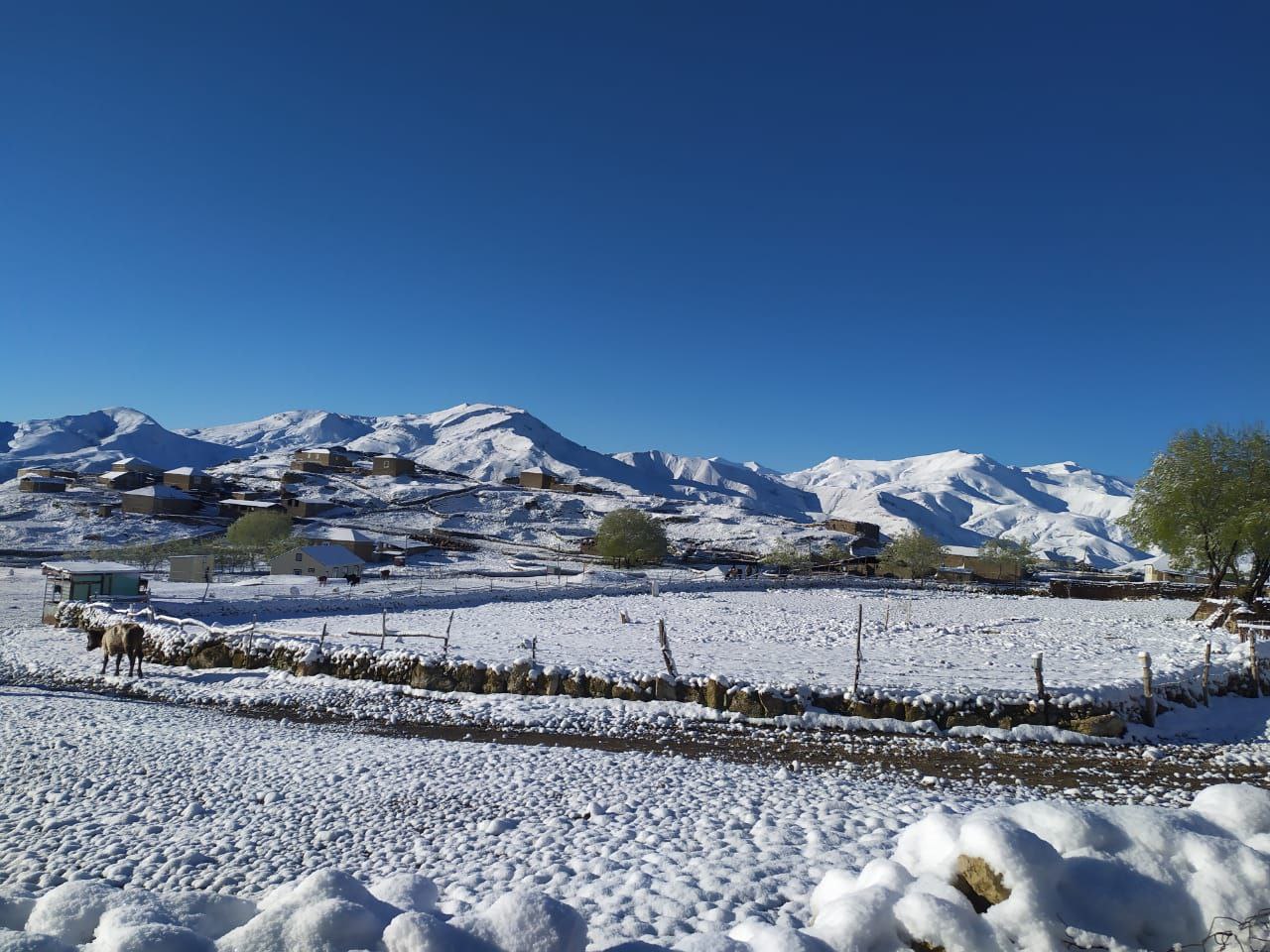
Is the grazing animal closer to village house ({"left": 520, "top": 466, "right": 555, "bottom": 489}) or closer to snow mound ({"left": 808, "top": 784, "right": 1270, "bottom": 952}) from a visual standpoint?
snow mound ({"left": 808, "top": 784, "right": 1270, "bottom": 952})

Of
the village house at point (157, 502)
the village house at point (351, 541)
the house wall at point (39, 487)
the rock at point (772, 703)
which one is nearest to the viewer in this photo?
the rock at point (772, 703)

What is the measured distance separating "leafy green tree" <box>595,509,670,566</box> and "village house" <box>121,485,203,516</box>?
73.9 m

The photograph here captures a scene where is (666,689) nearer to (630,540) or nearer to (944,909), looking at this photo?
(944,909)

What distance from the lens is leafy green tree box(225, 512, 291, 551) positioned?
88312 millimetres

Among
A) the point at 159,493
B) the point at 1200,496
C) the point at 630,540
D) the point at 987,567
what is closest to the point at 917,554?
the point at 987,567

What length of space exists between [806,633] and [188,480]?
135449 millimetres

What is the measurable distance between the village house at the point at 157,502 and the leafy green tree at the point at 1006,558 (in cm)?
13122

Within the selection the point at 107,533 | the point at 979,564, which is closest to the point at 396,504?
the point at 107,533

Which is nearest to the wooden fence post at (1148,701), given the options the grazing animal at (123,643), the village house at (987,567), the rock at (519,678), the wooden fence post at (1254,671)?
the wooden fence post at (1254,671)

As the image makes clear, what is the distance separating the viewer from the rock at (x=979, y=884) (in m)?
5.07

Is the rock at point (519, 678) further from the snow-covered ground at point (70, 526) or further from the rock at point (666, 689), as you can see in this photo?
the snow-covered ground at point (70, 526)

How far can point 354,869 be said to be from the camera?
A: 9.48 m

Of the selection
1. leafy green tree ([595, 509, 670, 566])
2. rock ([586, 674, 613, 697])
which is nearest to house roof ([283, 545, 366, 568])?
leafy green tree ([595, 509, 670, 566])

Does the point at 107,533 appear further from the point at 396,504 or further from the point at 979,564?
the point at 979,564
